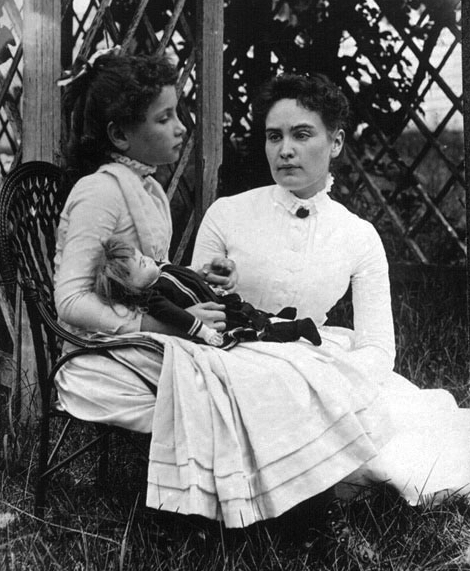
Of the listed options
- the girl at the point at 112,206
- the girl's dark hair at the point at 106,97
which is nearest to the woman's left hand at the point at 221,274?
the girl at the point at 112,206

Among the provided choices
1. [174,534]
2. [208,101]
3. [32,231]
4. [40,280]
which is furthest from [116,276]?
[208,101]

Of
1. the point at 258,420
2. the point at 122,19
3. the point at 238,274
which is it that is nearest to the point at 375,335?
the point at 238,274

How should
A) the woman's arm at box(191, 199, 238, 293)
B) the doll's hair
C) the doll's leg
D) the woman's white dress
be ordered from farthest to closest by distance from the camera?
the woman's arm at box(191, 199, 238, 293) → the doll's leg → the doll's hair → the woman's white dress

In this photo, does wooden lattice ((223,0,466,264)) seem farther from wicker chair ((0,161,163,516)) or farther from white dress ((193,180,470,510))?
wicker chair ((0,161,163,516))

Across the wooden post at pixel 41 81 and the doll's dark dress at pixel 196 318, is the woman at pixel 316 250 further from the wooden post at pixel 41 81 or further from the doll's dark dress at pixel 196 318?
the wooden post at pixel 41 81

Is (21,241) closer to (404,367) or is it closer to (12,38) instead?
(12,38)

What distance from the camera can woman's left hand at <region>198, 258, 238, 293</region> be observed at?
105 inches

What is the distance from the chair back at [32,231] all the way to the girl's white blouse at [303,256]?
541mm

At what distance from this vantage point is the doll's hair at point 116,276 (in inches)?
95.3

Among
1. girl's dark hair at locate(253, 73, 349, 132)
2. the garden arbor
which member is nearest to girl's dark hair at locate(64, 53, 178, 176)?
girl's dark hair at locate(253, 73, 349, 132)

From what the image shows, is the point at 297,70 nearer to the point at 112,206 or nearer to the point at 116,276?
the point at 112,206

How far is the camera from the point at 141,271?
244 cm

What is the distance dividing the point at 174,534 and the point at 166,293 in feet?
2.40

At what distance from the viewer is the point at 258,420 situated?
2.27 m
